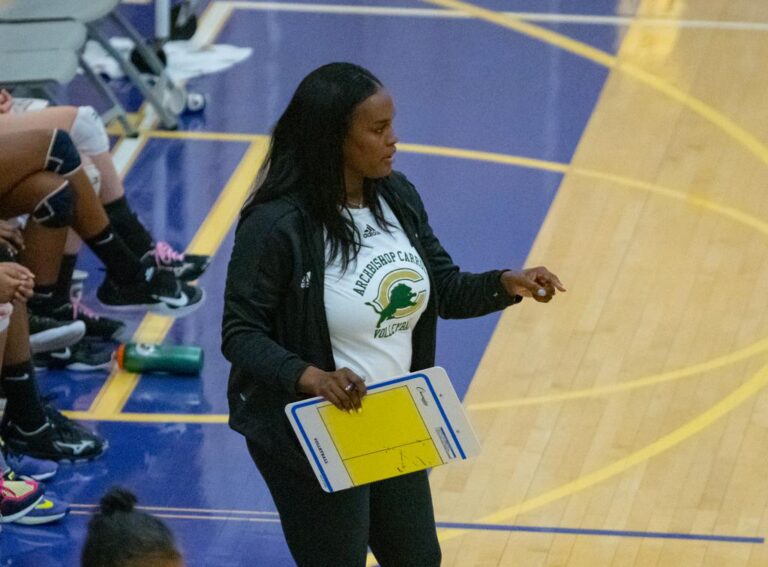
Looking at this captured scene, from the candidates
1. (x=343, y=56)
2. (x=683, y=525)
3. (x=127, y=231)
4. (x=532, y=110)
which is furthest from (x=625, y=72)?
(x=683, y=525)

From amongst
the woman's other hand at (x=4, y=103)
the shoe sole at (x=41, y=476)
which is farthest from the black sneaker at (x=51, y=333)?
the woman's other hand at (x=4, y=103)

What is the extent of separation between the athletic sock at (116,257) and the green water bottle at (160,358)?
0.34 m

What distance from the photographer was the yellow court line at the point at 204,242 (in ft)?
20.6

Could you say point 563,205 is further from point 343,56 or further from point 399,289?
point 399,289

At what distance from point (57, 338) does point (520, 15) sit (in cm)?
484

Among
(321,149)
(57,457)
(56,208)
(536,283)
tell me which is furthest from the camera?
→ (56,208)

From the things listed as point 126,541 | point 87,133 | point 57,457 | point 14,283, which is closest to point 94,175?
point 87,133

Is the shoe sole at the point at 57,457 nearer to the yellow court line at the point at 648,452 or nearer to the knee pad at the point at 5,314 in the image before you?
the knee pad at the point at 5,314

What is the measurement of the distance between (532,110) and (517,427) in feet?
10.7

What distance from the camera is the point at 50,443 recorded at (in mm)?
5750

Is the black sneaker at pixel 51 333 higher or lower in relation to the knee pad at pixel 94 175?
lower

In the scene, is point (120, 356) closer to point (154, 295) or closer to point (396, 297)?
point (154, 295)

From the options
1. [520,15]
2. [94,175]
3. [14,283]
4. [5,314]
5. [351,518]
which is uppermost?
[351,518]

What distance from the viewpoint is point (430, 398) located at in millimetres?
3730
